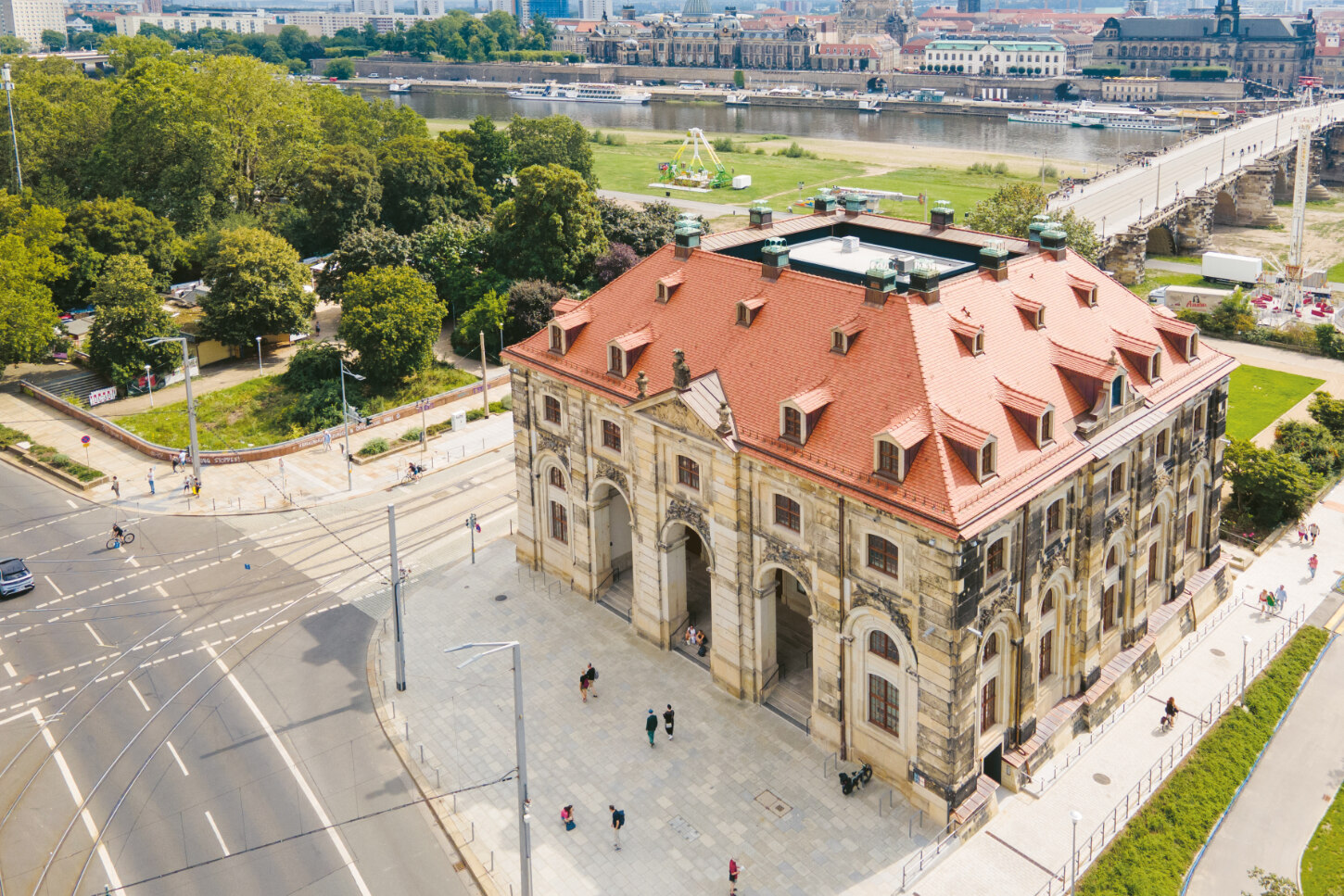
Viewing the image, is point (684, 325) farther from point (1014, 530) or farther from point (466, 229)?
point (466, 229)

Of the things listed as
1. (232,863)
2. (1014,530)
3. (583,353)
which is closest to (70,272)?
(583,353)

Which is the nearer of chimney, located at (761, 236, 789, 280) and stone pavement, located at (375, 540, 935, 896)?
stone pavement, located at (375, 540, 935, 896)

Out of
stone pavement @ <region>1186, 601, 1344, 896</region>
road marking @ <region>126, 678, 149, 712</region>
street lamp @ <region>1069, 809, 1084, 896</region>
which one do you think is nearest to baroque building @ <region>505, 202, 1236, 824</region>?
street lamp @ <region>1069, 809, 1084, 896</region>

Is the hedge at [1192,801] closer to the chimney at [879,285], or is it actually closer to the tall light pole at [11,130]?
the chimney at [879,285]

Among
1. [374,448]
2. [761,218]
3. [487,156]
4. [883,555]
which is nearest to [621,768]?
[883,555]

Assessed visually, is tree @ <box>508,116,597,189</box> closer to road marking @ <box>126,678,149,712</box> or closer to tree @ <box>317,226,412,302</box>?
tree @ <box>317,226,412,302</box>

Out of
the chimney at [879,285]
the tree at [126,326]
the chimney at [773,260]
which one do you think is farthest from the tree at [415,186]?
the chimney at [879,285]
